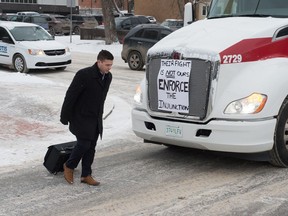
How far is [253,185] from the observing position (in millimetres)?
5785

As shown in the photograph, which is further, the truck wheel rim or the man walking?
the truck wheel rim

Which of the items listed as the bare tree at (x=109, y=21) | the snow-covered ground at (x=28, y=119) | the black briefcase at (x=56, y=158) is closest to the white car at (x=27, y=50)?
the snow-covered ground at (x=28, y=119)

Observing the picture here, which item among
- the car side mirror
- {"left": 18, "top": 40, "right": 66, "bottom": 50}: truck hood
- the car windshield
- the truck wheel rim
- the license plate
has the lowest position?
the truck wheel rim

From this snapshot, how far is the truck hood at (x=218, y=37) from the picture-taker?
605cm

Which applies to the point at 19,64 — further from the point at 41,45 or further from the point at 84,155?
the point at 84,155

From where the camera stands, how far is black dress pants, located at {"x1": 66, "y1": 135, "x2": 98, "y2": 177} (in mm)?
5750

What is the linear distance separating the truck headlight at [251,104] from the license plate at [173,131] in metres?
0.71

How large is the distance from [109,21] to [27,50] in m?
13.6

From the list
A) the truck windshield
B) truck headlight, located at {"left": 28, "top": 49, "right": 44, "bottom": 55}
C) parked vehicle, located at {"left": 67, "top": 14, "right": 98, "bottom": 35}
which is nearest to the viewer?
the truck windshield

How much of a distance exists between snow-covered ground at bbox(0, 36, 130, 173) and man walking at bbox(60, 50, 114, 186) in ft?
4.54

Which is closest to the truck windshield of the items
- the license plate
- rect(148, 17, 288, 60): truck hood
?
rect(148, 17, 288, 60): truck hood

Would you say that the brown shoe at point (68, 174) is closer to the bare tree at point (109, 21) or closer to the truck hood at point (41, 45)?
the truck hood at point (41, 45)

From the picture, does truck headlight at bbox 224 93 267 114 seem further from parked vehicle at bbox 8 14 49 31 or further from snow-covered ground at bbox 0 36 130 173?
parked vehicle at bbox 8 14 49 31

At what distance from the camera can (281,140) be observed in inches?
243
